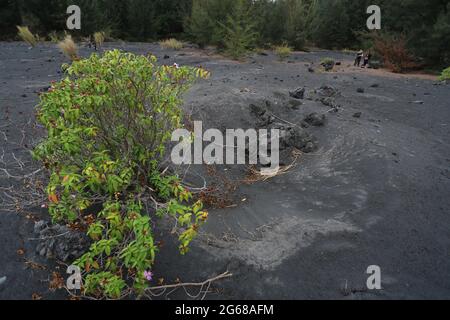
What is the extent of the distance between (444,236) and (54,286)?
3.56 metres

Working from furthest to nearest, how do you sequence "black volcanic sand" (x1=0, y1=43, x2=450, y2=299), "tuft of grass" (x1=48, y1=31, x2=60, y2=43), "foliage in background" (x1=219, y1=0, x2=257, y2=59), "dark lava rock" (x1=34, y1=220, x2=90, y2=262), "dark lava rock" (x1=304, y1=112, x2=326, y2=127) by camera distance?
"tuft of grass" (x1=48, y1=31, x2=60, y2=43), "foliage in background" (x1=219, y1=0, x2=257, y2=59), "dark lava rock" (x1=304, y1=112, x2=326, y2=127), "dark lava rock" (x1=34, y1=220, x2=90, y2=262), "black volcanic sand" (x1=0, y1=43, x2=450, y2=299)

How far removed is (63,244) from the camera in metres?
2.96

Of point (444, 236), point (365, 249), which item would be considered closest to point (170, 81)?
point (365, 249)

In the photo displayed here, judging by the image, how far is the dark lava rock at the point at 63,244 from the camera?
295cm

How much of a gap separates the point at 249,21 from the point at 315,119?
1218 centimetres

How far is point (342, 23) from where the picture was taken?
2609 centimetres

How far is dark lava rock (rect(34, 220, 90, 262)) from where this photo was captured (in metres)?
2.95

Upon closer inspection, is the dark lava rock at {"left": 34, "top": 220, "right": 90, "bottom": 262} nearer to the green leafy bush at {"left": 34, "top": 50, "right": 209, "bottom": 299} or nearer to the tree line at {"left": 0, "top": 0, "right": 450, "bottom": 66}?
the green leafy bush at {"left": 34, "top": 50, "right": 209, "bottom": 299}

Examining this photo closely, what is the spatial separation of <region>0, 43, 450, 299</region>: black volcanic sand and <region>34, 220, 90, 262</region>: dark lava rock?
0.36ft

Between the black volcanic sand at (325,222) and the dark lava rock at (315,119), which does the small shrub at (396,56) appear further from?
the dark lava rock at (315,119)

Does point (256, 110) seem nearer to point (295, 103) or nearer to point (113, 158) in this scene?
point (295, 103)

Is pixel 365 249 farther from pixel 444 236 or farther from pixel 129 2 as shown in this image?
pixel 129 2

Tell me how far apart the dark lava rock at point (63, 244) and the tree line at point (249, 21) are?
488 inches

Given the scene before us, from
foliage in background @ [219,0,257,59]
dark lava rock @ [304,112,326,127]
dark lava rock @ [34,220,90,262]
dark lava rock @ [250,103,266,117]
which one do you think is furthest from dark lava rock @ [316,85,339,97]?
dark lava rock @ [34,220,90,262]
